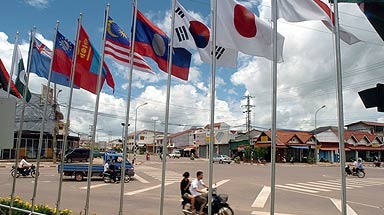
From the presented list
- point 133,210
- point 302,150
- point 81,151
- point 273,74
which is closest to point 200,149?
point 302,150

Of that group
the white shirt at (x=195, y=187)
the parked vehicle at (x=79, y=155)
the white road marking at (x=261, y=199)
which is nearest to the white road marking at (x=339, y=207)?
the white road marking at (x=261, y=199)

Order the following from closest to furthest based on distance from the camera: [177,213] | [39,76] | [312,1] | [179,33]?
[312,1], [179,33], [39,76], [177,213]

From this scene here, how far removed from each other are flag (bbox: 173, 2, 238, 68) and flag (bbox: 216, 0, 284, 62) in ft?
2.26

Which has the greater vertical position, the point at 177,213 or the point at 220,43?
the point at 220,43

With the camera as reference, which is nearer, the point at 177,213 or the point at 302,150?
the point at 177,213

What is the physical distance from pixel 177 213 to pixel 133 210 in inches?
61.7

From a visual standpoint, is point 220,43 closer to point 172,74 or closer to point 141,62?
point 172,74

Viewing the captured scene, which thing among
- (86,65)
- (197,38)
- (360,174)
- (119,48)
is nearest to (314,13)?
(197,38)

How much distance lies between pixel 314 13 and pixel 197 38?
9.17 ft

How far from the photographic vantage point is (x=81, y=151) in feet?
141

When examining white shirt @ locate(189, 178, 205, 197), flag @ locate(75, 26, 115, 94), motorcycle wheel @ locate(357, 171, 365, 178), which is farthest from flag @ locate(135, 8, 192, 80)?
motorcycle wheel @ locate(357, 171, 365, 178)

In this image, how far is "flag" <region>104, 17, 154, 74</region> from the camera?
961 centimetres

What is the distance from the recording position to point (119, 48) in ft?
32.2

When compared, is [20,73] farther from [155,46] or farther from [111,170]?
[111,170]
